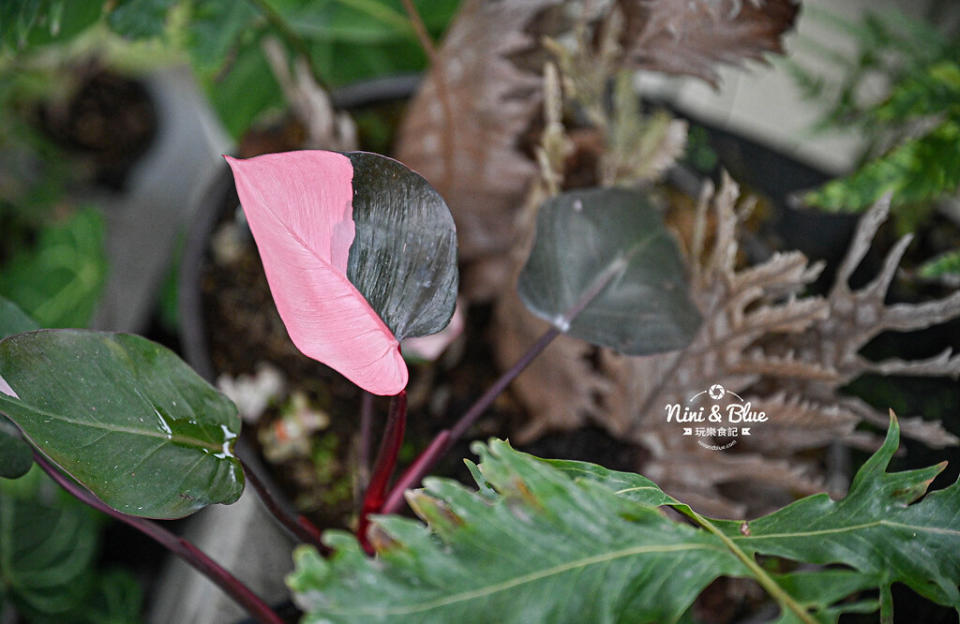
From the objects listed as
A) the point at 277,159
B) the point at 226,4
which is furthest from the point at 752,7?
the point at 226,4

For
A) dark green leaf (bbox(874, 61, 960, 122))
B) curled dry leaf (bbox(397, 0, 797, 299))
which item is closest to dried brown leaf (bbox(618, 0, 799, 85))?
curled dry leaf (bbox(397, 0, 797, 299))

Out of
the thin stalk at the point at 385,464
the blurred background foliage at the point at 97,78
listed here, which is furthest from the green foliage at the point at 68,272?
the thin stalk at the point at 385,464

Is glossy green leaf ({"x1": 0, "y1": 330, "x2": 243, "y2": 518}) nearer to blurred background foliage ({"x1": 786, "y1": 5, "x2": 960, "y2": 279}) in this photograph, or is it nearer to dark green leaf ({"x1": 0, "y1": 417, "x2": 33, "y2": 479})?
dark green leaf ({"x1": 0, "y1": 417, "x2": 33, "y2": 479})

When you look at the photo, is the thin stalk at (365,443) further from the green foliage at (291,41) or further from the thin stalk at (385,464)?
the green foliage at (291,41)

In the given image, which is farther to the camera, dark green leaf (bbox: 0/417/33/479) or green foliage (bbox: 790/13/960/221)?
green foliage (bbox: 790/13/960/221)

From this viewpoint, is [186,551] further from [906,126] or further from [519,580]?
[906,126]
